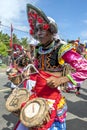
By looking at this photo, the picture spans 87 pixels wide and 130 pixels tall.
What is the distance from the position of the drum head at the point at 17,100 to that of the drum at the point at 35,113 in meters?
0.14

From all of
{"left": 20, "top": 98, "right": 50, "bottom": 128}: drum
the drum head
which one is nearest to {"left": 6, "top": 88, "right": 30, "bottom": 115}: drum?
the drum head

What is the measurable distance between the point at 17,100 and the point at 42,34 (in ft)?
2.44

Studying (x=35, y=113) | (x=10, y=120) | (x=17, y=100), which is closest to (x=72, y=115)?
(x=10, y=120)

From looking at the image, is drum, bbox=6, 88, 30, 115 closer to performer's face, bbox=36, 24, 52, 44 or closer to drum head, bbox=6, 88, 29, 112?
drum head, bbox=6, 88, 29, 112

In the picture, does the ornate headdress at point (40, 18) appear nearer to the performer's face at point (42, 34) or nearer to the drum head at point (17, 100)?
the performer's face at point (42, 34)

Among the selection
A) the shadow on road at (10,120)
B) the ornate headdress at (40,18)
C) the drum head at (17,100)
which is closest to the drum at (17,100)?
the drum head at (17,100)

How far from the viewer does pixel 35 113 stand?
2969 mm

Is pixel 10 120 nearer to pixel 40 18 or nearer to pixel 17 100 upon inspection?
pixel 17 100

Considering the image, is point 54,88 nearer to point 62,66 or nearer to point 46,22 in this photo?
point 62,66

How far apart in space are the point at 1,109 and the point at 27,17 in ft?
14.2

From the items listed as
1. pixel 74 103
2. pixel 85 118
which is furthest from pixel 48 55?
pixel 74 103

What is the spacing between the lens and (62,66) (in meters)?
3.42

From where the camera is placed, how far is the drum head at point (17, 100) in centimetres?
324

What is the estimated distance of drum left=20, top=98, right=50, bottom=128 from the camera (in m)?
2.89
